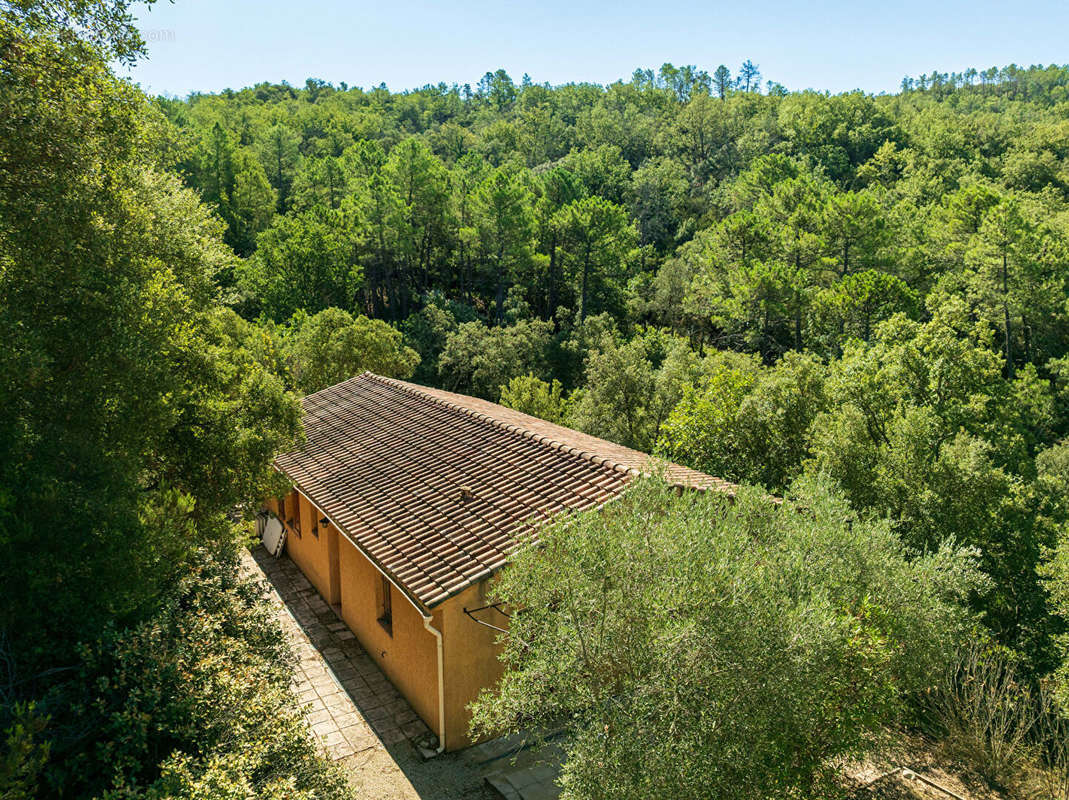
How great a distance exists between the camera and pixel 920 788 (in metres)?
9.15

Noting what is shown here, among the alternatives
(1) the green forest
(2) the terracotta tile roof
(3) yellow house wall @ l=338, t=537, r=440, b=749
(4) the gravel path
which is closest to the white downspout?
(3) yellow house wall @ l=338, t=537, r=440, b=749

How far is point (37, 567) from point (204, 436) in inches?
184

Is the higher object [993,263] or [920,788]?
[993,263]

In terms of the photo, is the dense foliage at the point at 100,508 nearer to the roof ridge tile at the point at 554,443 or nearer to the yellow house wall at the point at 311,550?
the yellow house wall at the point at 311,550

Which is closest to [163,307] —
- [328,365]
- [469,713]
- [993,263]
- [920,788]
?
[469,713]

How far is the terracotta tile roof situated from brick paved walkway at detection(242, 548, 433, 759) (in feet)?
7.22

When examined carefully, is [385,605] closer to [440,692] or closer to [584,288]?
[440,692]

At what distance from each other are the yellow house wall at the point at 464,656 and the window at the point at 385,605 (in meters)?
2.51

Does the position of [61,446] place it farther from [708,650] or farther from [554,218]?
[554,218]

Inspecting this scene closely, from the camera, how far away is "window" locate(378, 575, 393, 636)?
12477 millimetres

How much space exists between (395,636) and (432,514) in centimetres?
221

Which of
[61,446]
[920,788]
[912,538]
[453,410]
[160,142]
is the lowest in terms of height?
[920,788]

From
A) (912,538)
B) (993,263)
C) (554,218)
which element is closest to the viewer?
(912,538)

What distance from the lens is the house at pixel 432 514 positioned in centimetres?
1032
